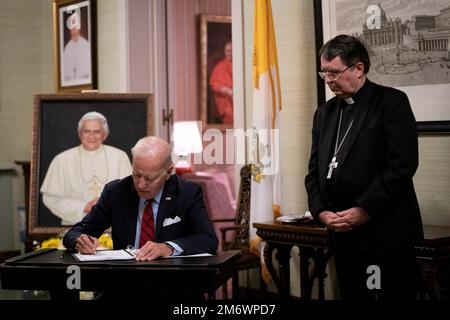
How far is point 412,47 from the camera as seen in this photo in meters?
4.53

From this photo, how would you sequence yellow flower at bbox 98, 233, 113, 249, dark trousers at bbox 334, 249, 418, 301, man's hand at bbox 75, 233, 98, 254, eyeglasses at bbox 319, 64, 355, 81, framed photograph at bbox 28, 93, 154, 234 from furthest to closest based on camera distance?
1. framed photograph at bbox 28, 93, 154, 234
2. yellow flower at bbox 98, 233, 113, 249
3. eyeglasses at bbox 319, 64, 355, 81
4. dark trousers at bbox 334, 249, 418, 301
5. man's hand at bbox 75, 233, 98, 254

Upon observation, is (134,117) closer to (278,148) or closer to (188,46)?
(278,148)

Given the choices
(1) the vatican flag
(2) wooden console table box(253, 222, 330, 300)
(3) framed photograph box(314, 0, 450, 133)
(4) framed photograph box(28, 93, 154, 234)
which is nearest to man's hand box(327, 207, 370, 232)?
(2) wooden console table box(253, 222, 330, 300)

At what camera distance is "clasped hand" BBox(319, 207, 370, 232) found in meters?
3.23

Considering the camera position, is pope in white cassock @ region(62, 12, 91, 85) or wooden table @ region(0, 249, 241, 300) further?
pope in white cassock @ region(62, 12, 91, 85)

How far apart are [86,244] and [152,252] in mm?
365

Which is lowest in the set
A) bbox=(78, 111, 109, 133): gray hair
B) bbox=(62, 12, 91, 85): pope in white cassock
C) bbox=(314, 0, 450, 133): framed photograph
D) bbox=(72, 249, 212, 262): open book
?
bbox=(72, 249, 212, 262): open book

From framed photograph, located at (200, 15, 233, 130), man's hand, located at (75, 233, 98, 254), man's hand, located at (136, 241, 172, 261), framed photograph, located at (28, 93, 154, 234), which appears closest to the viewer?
man's hand, located at (136, 241, 172, 261)

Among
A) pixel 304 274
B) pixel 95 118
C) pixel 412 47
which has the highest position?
pixel 412 47

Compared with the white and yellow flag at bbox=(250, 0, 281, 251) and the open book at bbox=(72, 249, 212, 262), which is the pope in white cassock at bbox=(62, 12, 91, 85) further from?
the open book at bbox=(72, 249, 212, 262)

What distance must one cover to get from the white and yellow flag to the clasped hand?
1722 mm

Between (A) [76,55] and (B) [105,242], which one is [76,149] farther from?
(A) [76,55]

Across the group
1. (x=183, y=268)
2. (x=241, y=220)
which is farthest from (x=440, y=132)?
(x=183, y=268)

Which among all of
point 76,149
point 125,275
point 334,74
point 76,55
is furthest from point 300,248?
point 76,55
